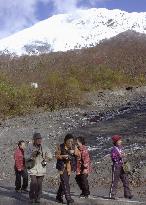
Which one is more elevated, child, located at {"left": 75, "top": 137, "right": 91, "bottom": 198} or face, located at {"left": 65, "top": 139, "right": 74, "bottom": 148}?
face, located at {"left": 65, "top": 139, "right": 74, "bottom": 148}

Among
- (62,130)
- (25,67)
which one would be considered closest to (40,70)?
(25,67)

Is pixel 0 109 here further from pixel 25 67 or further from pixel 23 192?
pixel 25 67

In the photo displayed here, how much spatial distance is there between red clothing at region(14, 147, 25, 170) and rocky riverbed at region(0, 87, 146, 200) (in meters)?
1.55

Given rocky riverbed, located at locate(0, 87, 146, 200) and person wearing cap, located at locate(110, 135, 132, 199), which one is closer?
person wearing cap, located at locate(110, 135, 132, 199)

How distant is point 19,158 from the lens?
13.8 metres

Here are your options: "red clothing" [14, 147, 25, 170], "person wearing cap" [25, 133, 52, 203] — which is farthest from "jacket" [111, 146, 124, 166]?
"red clothing" [14, 147, 25, 170]

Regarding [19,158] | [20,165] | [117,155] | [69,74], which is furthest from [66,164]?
[69,74]

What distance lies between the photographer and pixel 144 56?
11931cm

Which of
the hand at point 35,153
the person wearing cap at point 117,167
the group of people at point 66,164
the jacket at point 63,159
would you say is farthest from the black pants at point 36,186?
the person wearing cap at point 117,167

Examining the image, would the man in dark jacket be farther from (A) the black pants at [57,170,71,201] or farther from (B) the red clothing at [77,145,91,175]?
(B) the red clothing at [77,145,91,175]

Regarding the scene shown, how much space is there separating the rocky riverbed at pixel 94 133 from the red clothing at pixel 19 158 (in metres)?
1.55

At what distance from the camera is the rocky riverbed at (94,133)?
1584 cm

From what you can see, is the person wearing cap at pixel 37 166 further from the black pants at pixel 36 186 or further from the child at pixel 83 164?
the child at pixel 83 164

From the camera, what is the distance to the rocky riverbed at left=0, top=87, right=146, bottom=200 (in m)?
15.8
